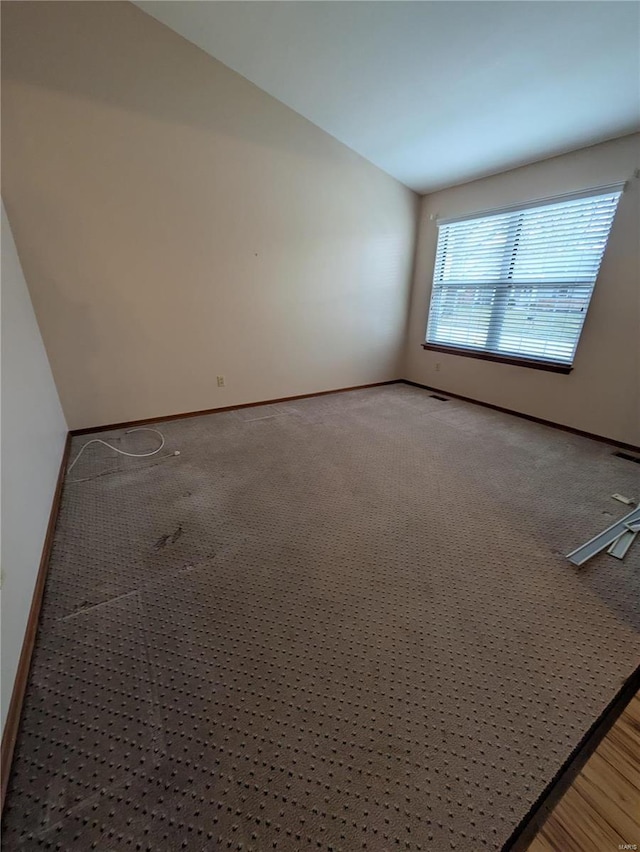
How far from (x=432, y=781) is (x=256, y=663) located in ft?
1.81

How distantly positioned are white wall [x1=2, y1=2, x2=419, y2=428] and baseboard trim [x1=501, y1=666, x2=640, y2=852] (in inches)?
121

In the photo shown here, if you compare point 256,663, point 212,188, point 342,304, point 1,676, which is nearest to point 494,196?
point 342,304

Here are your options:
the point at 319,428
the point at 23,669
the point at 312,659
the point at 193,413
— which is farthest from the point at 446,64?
the point at 23,669

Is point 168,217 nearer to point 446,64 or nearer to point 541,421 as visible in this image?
point 446,64

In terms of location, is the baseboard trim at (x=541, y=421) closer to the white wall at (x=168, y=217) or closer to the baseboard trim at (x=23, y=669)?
the white wall at (x=168, y=217)

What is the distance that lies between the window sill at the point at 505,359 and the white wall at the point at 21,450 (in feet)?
12.4

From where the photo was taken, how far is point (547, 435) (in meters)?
2.82

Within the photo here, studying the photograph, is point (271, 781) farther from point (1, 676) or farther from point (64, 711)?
point (1, 676)

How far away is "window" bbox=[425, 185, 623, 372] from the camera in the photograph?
102 inches

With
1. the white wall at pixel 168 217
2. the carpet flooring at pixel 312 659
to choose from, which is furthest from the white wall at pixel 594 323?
the white wall at pixel 168 217

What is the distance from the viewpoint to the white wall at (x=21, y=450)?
0.98 m

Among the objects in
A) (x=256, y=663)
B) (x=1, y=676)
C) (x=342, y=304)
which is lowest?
(x=256, y=663)

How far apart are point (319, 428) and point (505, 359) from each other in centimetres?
207

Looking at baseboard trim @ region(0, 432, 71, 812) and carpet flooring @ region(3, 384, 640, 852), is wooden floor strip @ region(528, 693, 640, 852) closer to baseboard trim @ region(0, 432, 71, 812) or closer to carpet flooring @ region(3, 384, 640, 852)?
carpet flooring @ region(3, 384, 640, 852)
